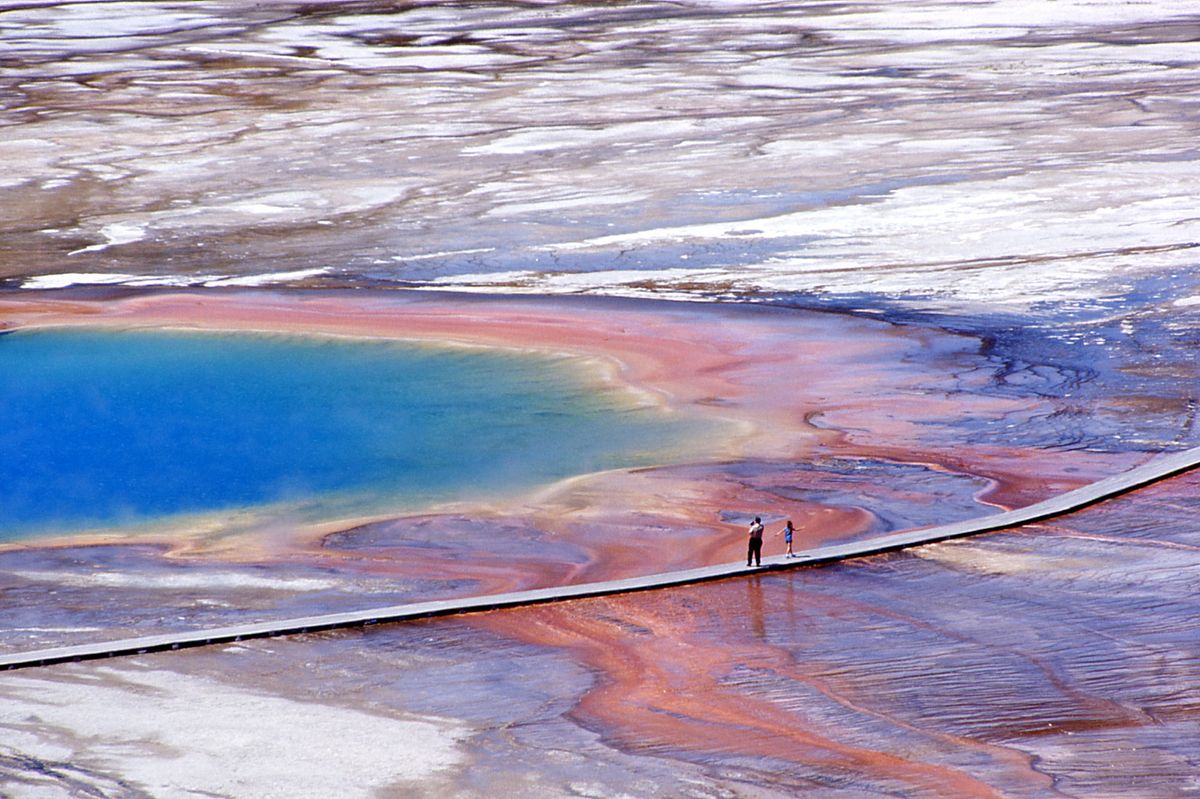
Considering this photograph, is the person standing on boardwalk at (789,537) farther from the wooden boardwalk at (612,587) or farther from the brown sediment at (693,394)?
the brown sediment at (693,394)

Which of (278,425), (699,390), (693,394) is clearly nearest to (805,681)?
(693,394)

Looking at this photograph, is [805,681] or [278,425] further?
[278,425]

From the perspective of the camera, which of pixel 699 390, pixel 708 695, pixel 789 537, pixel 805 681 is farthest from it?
pixel 699 390

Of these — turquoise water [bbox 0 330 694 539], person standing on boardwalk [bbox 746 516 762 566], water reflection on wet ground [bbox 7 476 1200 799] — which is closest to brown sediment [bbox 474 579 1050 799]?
water reflection on wet ground [bbox 7 476 1200 799]

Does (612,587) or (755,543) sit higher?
(755,543)

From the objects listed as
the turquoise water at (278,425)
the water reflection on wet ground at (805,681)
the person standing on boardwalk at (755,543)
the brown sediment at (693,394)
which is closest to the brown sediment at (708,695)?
the water reflection on wet ground at (805,681)

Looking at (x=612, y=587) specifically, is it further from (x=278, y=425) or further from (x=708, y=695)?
(x=278, y=425)
